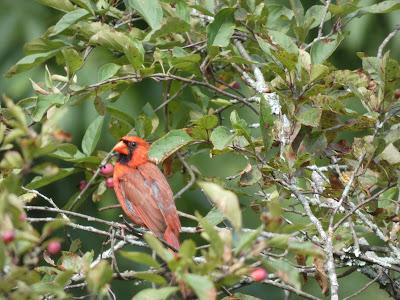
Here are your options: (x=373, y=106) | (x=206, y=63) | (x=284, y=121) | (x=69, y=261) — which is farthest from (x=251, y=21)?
(x=69, y=261)

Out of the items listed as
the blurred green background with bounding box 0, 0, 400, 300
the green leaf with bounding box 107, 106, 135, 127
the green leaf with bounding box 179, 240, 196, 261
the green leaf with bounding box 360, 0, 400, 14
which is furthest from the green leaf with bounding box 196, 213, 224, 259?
the blurred green background with bounding box 0, 0, 400, 300

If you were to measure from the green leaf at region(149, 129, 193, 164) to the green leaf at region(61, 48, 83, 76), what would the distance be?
38cm

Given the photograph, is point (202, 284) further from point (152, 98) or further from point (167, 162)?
point (152, 98)

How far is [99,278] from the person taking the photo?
2.26 meters

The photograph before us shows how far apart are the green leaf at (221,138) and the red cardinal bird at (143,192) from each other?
1186 mm

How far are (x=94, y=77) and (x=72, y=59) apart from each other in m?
1.63

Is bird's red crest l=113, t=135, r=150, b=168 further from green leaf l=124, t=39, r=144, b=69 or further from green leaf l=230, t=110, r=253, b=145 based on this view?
green leaf l=230, t=110, r=253, b=145

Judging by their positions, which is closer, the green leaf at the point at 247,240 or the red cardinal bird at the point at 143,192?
→ the green leaf at the point at 247,240

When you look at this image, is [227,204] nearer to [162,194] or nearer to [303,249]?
[303,249]

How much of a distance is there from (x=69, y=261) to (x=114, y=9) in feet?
4.42

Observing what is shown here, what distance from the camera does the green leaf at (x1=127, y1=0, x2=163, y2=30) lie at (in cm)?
374

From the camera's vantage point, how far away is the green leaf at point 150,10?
3740mm

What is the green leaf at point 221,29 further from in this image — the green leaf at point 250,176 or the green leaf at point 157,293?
the green leaf at point 157,293

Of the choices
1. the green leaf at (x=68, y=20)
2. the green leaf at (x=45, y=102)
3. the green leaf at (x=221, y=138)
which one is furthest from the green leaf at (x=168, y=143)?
the green leaf at (x=68, y=20)
